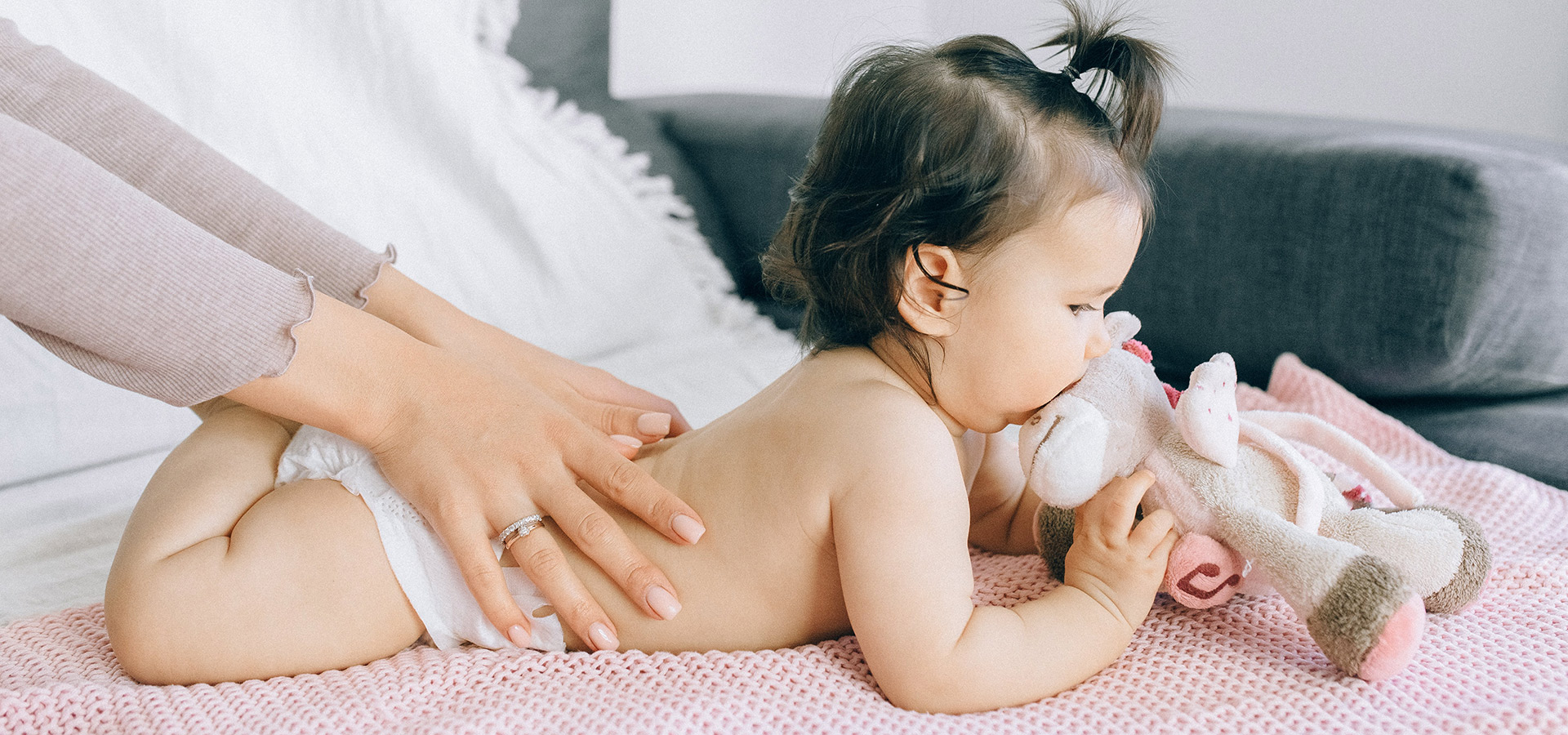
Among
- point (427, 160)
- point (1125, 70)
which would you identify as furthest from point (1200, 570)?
point (427, 160)

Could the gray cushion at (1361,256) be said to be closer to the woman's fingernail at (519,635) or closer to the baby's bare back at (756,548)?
the baby's bare back at (756,548)

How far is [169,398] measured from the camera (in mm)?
713

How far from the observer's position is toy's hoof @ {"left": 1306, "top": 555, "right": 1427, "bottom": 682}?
626mm

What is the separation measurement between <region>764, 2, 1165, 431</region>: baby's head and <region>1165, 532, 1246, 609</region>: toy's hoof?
0.14m

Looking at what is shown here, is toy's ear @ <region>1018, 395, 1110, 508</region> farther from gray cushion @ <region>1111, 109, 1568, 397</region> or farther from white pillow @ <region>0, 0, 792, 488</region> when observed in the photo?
white pillow @ <region>0, 0, 792, 488</region>

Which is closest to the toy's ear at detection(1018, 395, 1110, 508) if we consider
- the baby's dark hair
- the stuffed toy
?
the stuffed toy

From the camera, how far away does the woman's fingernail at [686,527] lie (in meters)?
0.74

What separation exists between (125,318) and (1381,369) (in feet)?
3.64

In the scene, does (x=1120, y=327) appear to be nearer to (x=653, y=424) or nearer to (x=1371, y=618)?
(x=1371, y=618)

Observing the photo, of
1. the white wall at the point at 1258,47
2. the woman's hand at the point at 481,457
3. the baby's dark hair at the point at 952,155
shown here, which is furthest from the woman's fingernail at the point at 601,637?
the white wall at the point at 1258,47

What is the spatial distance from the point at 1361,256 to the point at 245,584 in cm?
105

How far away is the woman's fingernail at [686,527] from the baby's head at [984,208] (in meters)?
0.20

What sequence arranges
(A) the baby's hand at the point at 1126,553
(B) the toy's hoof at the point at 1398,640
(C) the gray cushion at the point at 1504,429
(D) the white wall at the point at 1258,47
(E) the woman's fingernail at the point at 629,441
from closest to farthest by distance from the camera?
1. (B) the toy's hoof at the point at 1398,640
2. (A) the baby's hand at the point at 1126,553
3. (E) the woman's fingernail at the point at 629,441
4. (C) the gray cushion at the point at 1504,429
5. (D) the white wall at the point at 1258,47

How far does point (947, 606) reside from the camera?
0.68 metres
